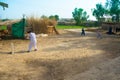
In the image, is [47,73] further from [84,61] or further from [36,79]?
[84,61]

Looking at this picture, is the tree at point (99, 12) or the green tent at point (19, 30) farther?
the tree at point (99, 12)

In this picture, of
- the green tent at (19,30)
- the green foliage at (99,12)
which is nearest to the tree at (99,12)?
the green foliage at (99,12)

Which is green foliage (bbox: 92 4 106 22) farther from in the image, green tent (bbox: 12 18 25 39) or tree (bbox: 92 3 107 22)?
green tent (bbox: 12 18 25 39)

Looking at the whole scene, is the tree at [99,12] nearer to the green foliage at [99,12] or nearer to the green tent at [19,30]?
the green foliage at [99,12]

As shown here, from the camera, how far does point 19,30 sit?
22250 mm

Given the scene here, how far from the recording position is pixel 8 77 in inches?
319

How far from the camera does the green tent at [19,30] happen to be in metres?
22.2

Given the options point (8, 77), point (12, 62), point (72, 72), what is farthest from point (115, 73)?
point (12, 62)

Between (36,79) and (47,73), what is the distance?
0.87m

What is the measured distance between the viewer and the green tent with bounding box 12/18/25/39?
22.2 m

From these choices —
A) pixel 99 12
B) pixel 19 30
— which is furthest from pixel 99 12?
pixel 19 30

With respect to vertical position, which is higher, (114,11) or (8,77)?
(114,11)

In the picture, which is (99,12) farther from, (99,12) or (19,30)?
(19,30)

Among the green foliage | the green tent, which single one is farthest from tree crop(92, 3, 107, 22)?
the green tent
